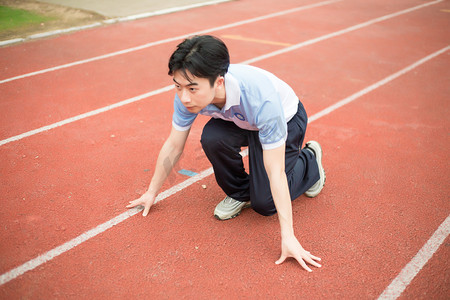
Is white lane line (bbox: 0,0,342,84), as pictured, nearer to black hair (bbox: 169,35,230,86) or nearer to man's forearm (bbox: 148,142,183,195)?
man's forearm (bbox: 148,142,183,195)

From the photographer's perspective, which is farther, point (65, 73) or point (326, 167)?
point (65, 73)

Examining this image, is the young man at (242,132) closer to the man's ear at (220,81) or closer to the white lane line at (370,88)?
the man's ear at (220,81)

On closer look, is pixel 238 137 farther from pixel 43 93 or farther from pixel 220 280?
pixel 43 93

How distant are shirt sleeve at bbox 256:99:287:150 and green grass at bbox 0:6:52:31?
8.32m

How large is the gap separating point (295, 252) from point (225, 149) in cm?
89

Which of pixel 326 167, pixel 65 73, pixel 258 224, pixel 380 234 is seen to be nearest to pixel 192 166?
pixel 258 224

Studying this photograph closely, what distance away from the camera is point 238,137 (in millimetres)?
2984

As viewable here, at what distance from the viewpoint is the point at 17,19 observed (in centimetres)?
941

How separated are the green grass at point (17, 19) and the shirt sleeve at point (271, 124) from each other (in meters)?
8.32

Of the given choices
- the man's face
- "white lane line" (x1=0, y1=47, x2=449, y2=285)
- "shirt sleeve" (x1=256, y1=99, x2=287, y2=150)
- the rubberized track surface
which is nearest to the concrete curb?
the rubberized track surface

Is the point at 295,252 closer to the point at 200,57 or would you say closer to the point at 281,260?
the point at 281,260

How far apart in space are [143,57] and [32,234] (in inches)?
192

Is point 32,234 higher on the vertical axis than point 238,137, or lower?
lower

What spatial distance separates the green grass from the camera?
29.4 ft
